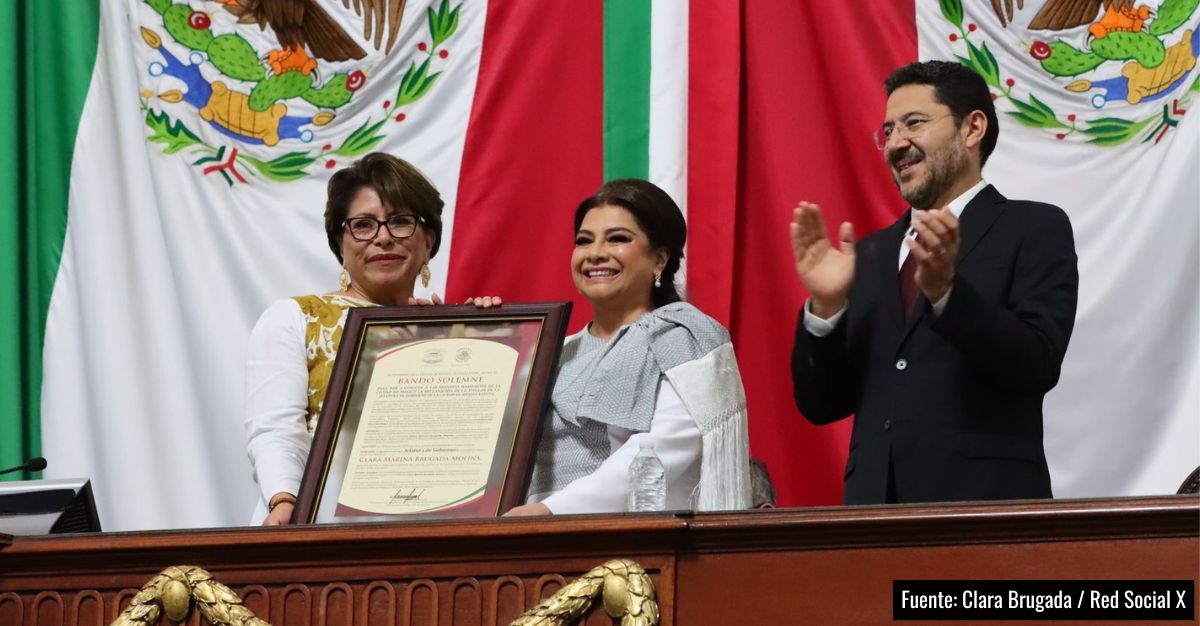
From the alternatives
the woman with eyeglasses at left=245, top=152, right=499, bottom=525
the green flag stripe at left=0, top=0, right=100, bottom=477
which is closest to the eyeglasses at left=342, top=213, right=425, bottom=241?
the woman with eyeglasses at left=245, top=152, right=499, bottom=525

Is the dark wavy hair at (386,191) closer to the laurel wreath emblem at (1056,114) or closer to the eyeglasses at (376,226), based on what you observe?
the eyeglasses at (376,226)

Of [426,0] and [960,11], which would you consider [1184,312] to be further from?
[426,0]

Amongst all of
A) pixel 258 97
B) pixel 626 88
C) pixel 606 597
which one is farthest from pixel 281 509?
pixel 258 97

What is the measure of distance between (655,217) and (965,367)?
61cm

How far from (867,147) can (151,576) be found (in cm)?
194

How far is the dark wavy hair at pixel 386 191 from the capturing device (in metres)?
2.79

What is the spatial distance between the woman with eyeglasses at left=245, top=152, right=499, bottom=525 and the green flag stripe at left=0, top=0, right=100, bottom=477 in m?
1.23

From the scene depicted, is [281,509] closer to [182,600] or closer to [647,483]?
[182,600]

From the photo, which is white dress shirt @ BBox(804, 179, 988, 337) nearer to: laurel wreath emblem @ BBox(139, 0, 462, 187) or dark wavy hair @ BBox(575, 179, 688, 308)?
dark wavy hair @ BBox(575, 179, 688, 308)

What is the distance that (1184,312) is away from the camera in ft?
10.9

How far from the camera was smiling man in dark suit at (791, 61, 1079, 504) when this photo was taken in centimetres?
217

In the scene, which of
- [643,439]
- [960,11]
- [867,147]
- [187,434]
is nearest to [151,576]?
[643,439]

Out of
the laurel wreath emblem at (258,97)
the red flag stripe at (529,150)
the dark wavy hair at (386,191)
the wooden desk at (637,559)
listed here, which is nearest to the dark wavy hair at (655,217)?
the dark wavy hair at (386,191)

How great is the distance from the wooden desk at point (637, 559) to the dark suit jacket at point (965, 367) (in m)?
0.37
